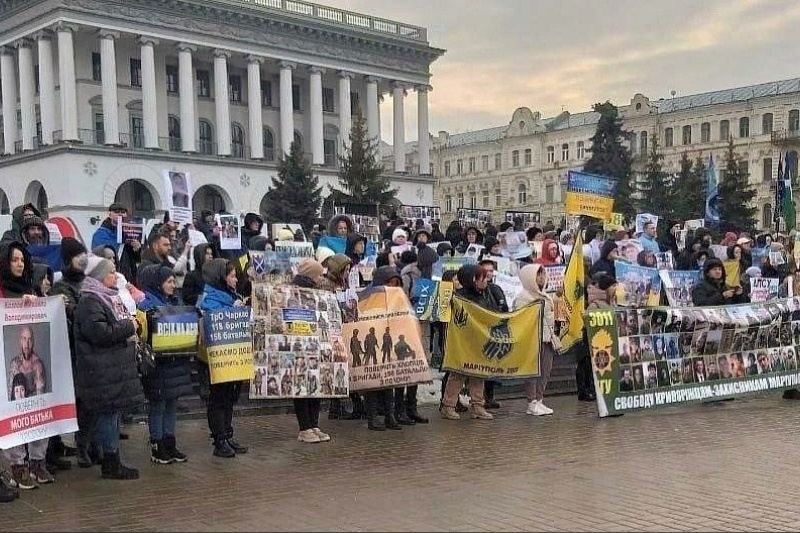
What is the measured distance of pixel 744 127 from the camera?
8312 centimetres

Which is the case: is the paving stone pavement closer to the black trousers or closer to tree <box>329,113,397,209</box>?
the black trousers

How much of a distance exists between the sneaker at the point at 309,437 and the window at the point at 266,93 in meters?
58.7

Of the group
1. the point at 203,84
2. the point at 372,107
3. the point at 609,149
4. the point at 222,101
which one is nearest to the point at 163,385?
the point at 222,101

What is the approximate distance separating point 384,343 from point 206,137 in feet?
181

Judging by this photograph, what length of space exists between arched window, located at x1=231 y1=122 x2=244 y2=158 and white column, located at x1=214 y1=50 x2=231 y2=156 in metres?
2.85

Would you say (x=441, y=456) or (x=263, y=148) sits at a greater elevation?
(x=263, y=148)

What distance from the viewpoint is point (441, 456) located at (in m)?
8.82

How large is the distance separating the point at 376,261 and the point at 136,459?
A: 658 centimetres

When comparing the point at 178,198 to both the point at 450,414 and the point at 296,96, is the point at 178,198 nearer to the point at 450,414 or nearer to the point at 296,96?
the point at 450,414

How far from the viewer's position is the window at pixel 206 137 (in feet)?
204

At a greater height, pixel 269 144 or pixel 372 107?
pixel 372 107

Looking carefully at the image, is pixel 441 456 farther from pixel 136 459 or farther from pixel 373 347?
pixel 136 459

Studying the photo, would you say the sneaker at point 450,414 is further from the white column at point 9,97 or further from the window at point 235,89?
the white column at point 9,97

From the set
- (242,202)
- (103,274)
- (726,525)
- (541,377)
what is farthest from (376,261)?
(242,202)
